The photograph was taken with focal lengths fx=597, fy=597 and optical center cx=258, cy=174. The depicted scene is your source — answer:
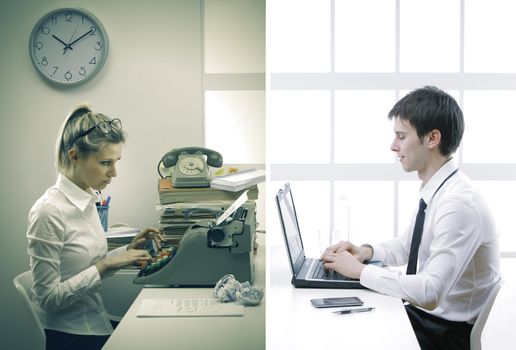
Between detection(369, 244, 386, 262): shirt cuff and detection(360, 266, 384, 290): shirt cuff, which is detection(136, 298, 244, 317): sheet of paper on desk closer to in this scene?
detection(360, 266, 384, 290): shirt cuff

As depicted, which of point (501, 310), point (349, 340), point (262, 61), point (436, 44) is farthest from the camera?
point (436, 44)

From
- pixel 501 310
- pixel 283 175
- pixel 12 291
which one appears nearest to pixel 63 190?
pixel 12 291

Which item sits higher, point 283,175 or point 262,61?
point 262,61

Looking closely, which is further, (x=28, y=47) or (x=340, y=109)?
(x=340, y=109)

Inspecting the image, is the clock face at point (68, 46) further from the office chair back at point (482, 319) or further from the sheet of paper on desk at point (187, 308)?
the office chair back at point (482, 319)

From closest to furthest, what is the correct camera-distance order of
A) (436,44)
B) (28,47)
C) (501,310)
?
(28,47) < (501,310) < (436,44)

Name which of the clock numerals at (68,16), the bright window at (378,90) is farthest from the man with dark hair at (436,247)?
the bright window at (378,90)

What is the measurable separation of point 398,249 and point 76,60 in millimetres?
1619

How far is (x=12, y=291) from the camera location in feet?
3.19

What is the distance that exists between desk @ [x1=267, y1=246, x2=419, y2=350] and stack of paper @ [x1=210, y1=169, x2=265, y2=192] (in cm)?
54

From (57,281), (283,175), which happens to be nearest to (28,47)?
(57,281)

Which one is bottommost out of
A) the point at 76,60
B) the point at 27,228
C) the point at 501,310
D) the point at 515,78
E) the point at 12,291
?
the point at 501,310

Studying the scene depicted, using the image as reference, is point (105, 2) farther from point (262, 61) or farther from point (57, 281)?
point (57, 281)

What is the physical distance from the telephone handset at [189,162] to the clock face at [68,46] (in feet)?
0.60
